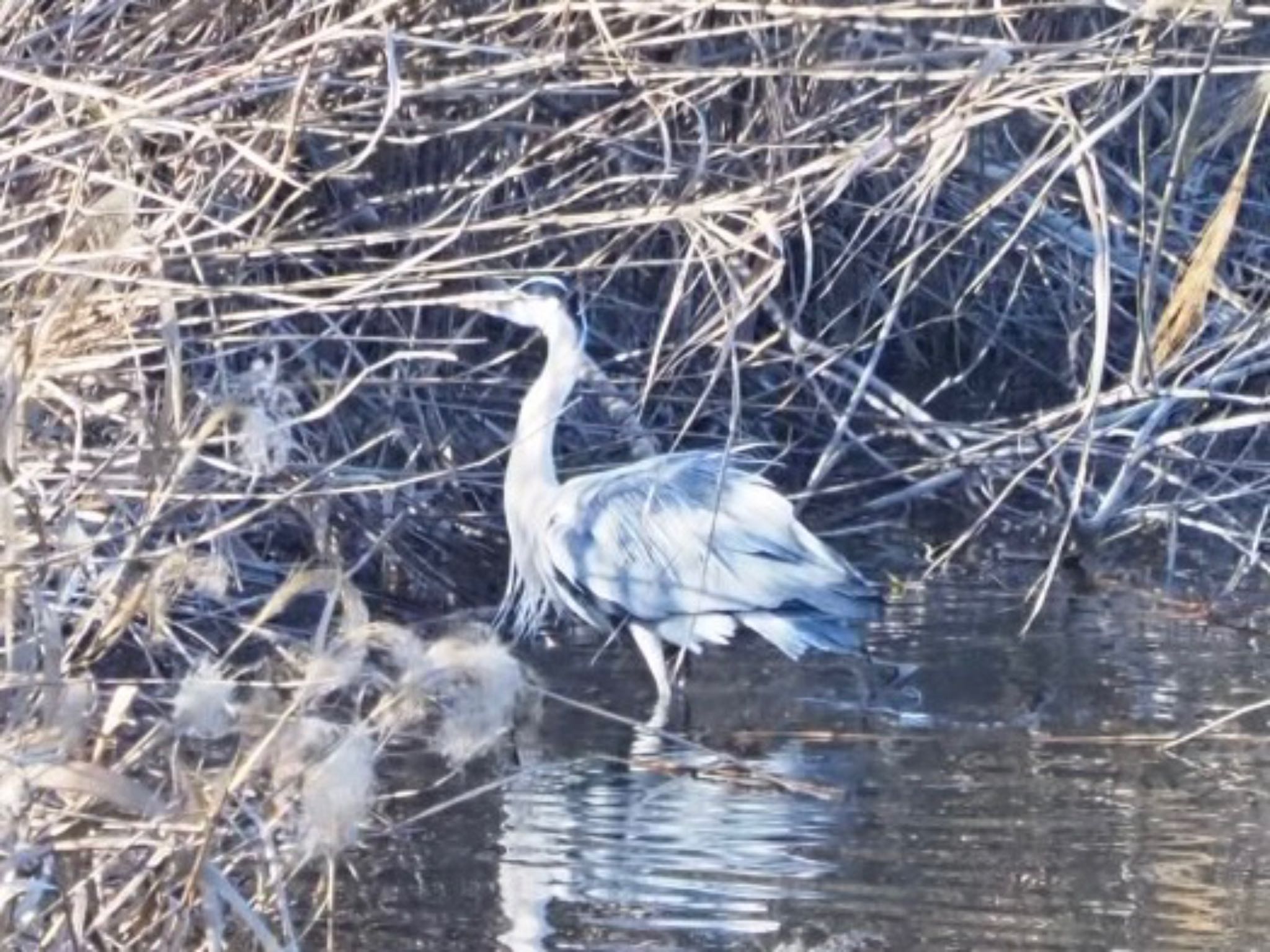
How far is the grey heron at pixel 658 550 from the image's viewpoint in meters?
8.07

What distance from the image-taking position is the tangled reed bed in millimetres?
4230

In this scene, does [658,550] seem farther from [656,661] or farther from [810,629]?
[810,629]

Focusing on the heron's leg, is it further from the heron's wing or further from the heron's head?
the heron's head

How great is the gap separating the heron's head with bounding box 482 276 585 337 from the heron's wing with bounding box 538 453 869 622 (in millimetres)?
462

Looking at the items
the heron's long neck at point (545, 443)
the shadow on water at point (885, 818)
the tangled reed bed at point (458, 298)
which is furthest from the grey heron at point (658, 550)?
the tangled reed bed at point (458, 298)

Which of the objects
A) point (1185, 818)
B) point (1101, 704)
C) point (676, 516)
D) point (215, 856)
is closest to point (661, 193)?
point (676, 516)

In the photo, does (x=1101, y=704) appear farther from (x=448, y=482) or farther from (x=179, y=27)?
(x=179, y=27)

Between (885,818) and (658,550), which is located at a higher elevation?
(658,550)

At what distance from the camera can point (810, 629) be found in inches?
316

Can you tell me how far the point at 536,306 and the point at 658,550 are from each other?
2.51 feet

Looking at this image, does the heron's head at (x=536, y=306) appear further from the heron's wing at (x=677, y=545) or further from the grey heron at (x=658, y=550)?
the heron's wing at (x=677, y=545)

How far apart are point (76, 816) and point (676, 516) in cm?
447

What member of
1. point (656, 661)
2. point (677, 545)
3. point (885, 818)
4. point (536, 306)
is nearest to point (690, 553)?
point (677, 545)

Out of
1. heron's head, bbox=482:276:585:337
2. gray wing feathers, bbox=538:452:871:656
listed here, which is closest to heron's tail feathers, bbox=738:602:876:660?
gray wing feathers, bbox=538:452:871:656
